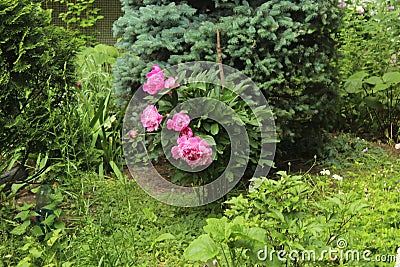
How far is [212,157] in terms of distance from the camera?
305 centimetres

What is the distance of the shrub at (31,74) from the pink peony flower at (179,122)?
0.59 meters

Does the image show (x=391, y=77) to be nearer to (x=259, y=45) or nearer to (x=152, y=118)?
(x=259, y=45)

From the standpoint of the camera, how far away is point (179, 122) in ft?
9.89

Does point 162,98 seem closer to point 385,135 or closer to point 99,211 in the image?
point 99,211

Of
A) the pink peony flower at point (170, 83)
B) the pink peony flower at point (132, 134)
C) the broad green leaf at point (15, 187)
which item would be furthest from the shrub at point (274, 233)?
the broad green leaf at point (15, 187)

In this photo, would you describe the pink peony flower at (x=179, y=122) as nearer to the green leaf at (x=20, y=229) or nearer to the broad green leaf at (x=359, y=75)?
the green leaf at (x=20, y=229)

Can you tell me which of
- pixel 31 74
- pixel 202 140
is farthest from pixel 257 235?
pixel 31 74

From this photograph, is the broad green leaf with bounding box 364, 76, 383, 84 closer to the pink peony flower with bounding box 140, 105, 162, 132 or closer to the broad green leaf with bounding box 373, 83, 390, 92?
the broad green leaf with bounding box 373, 83, 390, 92

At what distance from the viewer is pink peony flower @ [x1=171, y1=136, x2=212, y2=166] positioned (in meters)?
2.94

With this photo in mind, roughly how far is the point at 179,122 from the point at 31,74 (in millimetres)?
876

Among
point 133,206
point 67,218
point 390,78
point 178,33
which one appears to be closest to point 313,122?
point 390,78

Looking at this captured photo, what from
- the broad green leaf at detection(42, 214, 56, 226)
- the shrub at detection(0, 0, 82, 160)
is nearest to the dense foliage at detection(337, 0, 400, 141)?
the shrub at detection(0, 0, 82, 160)

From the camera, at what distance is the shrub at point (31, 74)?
2.89 metres

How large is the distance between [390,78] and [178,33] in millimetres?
1920
